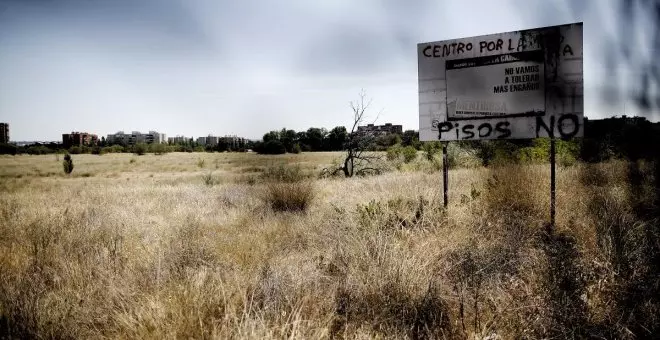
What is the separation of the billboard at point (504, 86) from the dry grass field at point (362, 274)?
1147 mm

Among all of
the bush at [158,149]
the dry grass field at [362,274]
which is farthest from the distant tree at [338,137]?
the bush at [158,149]

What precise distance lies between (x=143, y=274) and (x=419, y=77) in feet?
18.7

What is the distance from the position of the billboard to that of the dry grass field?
1.15 meters

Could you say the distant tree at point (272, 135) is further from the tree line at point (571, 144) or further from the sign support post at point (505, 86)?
the sign support post at point (505, 86)

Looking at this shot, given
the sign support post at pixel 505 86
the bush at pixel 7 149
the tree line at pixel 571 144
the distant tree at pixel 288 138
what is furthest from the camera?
the distant tree at pixel 288 138

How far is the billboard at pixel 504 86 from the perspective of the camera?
5941 mm

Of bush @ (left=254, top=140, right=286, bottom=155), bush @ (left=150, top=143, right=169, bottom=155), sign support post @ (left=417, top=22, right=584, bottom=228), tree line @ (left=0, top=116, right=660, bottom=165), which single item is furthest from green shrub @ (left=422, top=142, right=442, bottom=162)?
bush @ (left=150, top=143, right=169, bottom=155)

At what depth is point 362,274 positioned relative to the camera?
3.68 metres

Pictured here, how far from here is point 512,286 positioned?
3.56 meters

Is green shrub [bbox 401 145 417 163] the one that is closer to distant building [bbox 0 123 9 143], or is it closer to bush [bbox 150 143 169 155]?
bush [bbox 150 143 169 155]

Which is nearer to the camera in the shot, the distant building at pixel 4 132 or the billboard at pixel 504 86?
the billboard at pixel 504 86

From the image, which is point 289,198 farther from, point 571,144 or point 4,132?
point 4,132

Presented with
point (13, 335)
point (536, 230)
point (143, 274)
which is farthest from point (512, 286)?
point (13, 335)

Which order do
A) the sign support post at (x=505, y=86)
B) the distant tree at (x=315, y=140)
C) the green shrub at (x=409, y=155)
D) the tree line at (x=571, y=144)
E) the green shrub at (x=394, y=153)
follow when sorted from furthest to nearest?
the distant tree at (x=315, y=140), the green shrub at (x=394, y=153), the green shrub at (x=409, y=155), the sign support post at (x=505, y=86), the tree line at (x=571, y=144)
